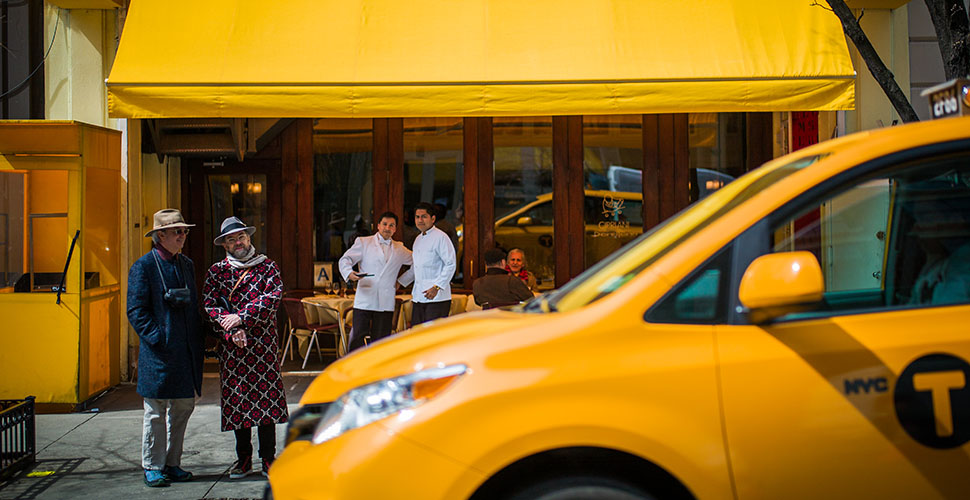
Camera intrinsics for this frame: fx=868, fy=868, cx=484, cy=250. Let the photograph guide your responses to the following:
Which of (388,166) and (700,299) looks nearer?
(700,299)

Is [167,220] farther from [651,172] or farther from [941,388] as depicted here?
[651,172]

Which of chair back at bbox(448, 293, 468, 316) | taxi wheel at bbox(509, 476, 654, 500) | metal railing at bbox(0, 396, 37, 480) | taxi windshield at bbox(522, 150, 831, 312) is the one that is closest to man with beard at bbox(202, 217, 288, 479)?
metal railing at bbox(0, 396, 37, 480)

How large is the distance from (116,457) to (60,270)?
2652 mm

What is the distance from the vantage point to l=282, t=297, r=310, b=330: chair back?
9867 millimetres

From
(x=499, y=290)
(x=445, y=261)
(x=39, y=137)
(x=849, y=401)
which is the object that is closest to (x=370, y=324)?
(x=445, y=261)

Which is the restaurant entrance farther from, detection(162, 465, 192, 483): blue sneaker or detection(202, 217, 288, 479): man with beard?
detection(162, 465, 192, 483): blue sneaker

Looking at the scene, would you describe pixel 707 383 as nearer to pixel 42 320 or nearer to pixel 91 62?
pixel 42 320

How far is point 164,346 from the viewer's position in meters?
5.75

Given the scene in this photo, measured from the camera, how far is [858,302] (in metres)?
3.10

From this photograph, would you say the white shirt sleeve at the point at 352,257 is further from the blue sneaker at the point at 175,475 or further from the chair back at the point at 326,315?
the blue sneaker at the point at 175,475

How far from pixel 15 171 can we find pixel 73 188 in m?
0.72

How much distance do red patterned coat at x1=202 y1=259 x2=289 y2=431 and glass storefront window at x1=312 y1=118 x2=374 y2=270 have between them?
4.49 metres

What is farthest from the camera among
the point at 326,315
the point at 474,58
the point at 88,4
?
the point at 326,315

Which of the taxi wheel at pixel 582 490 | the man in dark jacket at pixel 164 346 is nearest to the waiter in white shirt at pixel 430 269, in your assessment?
the man in dark jacket at pixel 164 346
